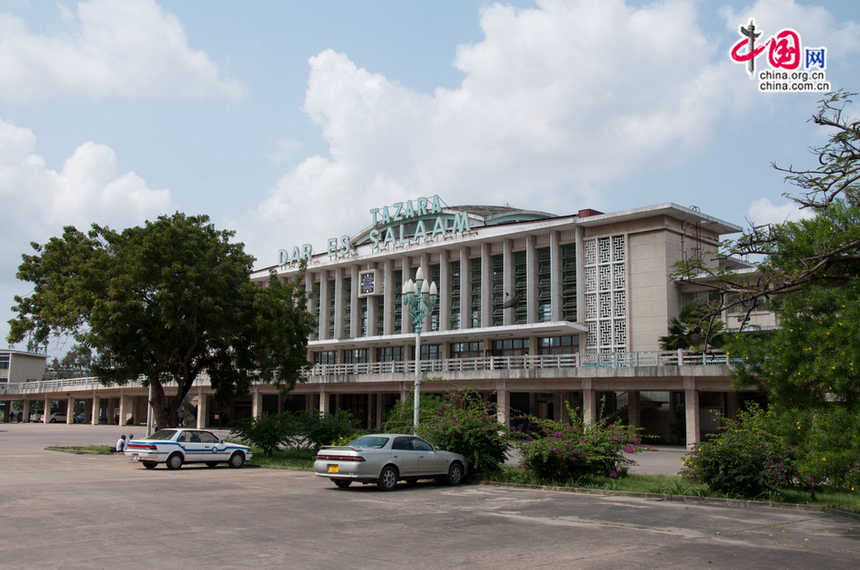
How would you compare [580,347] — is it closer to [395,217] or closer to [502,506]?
[395,217]

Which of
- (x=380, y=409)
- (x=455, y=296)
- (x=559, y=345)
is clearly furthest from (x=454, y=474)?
(x=380, y=409)

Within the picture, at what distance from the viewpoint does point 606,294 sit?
47.8m

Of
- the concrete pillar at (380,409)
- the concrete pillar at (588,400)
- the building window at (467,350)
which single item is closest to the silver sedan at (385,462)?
the concrete pillar at (588,400)

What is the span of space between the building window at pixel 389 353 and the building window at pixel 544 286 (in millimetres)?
14613

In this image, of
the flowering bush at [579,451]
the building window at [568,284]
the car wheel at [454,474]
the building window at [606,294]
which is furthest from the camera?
the building window at [568,284]

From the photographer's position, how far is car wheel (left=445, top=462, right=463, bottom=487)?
18953mm

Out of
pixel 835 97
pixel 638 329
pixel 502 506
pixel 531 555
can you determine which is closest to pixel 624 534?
pixel 531 555

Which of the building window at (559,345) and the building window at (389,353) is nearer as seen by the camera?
the building window at (559,345)

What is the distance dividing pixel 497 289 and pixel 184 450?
107 ft

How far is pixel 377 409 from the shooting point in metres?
59.5

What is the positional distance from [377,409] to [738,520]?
48239 millimetres

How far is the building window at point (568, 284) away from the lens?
162 ft

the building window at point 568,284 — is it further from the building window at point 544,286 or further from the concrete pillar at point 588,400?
the concrete pillar at point 588,400

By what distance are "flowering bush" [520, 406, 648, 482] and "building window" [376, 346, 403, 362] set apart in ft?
136
